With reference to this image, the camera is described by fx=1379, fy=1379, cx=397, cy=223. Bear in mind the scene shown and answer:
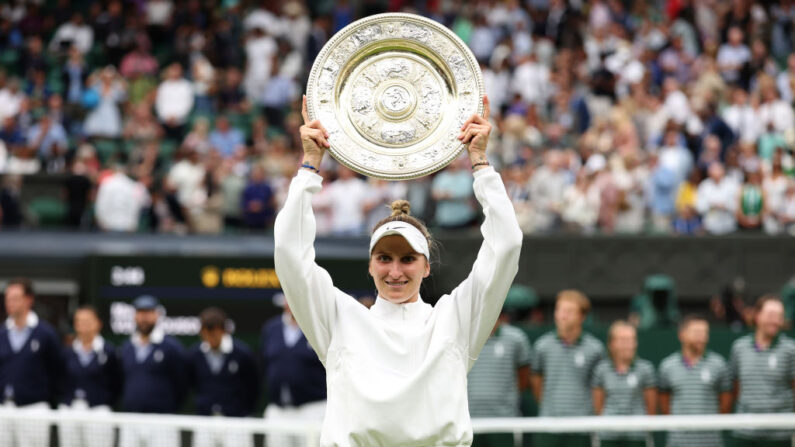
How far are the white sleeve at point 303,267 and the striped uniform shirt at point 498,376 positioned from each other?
6051 mm

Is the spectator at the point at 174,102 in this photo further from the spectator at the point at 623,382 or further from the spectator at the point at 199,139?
the spectator at the point at 623,382

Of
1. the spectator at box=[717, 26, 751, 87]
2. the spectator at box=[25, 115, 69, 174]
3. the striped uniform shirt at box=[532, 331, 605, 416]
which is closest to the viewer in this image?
the striped uniform shirt at box=[532, 331, 605, 416]

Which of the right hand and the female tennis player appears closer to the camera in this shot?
the female tennis player

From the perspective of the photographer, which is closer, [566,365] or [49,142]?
[566,365]

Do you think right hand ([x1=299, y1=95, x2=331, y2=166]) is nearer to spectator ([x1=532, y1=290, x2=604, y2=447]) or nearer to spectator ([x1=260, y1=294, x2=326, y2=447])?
spectator ([x1=532, y1=290, x2=604, y2=447])

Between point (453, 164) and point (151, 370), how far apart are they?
210 inches

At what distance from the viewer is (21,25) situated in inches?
885

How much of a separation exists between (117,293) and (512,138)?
6.01 m

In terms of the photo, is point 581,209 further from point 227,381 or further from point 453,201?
point 227,381

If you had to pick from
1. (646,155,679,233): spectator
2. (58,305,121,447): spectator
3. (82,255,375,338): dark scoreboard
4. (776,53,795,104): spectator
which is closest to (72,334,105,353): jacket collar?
(58,305,121,447): spectator

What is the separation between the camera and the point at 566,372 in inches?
422

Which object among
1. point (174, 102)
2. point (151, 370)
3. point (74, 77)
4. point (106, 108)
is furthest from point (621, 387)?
point (74, 77)

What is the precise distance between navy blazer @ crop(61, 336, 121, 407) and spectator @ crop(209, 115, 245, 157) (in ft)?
23.3

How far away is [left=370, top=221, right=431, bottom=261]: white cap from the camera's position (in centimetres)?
471
